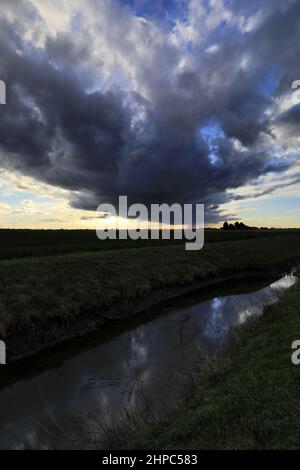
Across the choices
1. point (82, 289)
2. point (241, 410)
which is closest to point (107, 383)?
point (241, 410)

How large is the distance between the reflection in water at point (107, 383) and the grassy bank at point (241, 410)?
79.6 inches

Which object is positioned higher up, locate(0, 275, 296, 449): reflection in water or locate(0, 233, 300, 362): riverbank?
locate(0, 233, 300, 362): riverbank

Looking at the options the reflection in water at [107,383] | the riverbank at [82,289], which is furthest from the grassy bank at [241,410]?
the riverbank at [82,289]

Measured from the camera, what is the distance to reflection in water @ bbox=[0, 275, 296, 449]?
409 inches

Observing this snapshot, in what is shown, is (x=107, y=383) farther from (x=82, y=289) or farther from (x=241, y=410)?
(x=82, y=289)

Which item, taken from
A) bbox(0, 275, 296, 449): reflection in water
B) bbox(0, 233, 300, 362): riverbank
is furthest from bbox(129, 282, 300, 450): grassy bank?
bbox(0, 233, 300, 362): riverbank

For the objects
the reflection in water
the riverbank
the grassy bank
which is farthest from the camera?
the riverbank

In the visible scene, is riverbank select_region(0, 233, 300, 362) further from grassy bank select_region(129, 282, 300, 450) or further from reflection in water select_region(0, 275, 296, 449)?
grassy bank select_region(129, 282, 300, 450)

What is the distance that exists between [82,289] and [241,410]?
16155 millimetres

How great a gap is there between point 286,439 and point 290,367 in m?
3.57

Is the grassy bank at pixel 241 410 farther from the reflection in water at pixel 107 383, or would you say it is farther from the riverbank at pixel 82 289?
the riverbank at pixel 82 289

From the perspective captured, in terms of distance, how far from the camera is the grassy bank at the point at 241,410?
6.60 meters

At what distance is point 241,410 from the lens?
7648 mm

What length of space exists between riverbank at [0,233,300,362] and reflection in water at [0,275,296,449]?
241cm
